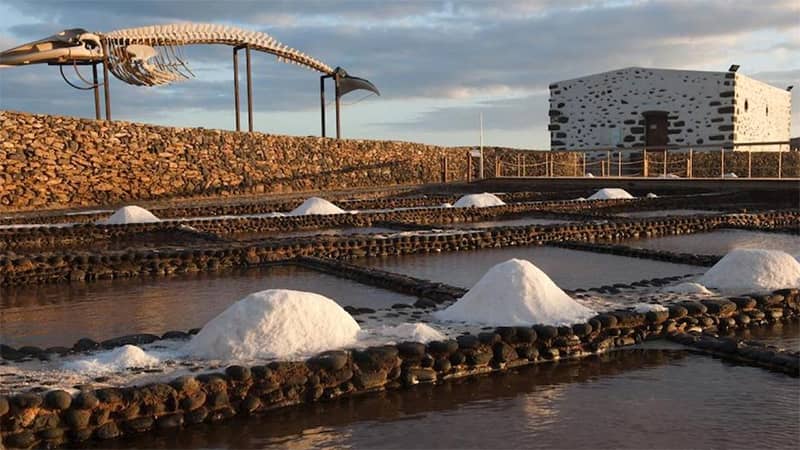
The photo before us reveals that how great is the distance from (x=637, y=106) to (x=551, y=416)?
30.8 metres

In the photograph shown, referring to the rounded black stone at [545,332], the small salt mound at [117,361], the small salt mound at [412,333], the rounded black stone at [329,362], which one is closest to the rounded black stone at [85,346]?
the small salt mound at [117,361]

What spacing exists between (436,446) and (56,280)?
6829 millimetres

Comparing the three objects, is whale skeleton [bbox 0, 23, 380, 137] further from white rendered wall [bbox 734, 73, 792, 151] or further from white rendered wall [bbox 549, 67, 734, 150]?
white rendered wall [bbox 734, 73, 792, 151]

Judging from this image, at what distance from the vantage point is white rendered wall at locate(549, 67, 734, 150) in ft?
103

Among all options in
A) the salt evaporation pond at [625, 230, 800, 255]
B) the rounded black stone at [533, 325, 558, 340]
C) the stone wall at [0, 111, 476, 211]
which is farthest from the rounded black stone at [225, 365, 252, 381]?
the stone wall at [0, 111, 476, 211]

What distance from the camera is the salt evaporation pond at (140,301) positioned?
6199 millimetres

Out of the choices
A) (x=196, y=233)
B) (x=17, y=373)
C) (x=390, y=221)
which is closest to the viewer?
(x=17, y=373)

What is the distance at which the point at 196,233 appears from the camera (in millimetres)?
12836

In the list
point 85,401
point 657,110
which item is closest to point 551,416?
point 85,401

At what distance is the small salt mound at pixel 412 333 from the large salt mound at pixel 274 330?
0.25m

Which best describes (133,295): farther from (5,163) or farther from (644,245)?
(5,163)

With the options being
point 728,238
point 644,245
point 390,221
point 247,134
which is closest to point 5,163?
point 247,134

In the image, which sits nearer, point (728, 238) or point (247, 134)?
point (728, 238)

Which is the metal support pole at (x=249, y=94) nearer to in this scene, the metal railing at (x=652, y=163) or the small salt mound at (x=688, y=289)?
the metal railing at (x=652, y=163)
